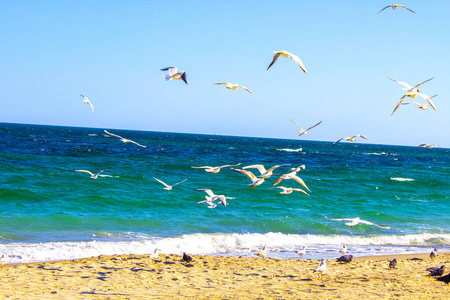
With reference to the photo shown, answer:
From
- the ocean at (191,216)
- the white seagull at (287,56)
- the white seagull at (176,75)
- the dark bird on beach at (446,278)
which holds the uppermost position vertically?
the white seagull at (287,56)

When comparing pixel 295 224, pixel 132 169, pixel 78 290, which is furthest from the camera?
pixel 132 169

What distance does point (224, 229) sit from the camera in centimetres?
1502

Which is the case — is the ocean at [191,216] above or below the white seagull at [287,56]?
below

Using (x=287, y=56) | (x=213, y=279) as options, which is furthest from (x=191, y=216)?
(x=287, y=56)

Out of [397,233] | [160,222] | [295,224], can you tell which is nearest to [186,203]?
[160,222]

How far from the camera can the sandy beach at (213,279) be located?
730cm

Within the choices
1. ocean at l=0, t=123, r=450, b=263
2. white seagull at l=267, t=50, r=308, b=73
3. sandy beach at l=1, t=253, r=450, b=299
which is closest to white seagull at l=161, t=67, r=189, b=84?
white seagull at l=267, t=50, r=308, b=73

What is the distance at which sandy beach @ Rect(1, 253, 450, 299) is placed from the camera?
288 inches

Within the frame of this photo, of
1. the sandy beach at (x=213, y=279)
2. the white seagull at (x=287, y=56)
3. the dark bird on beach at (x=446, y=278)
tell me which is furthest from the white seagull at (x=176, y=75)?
the dark bird on beach at (x=446, y=278)

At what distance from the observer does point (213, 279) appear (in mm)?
8492

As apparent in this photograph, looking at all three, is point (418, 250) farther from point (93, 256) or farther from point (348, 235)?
point (93, 256)

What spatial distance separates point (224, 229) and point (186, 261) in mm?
5021

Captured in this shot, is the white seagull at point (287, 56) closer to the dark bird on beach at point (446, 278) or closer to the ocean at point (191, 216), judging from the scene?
the dark bird on beach at point (446, 278)

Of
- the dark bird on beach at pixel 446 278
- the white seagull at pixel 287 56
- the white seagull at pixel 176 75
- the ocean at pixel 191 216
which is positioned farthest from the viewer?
the ocean at pixel 191 216
